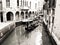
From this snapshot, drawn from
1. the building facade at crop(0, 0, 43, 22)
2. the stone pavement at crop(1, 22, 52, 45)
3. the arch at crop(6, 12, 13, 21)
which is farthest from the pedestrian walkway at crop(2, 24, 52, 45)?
the arch at crop(6, 12, 13, 21)

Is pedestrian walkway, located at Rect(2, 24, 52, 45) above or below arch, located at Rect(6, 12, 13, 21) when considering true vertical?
below

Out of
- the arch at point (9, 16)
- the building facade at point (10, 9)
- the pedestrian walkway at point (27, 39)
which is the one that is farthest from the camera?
the arch at point (9, 16)

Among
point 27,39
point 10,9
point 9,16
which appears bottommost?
point 27,39

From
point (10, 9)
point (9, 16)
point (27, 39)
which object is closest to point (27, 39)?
point (27, 39)

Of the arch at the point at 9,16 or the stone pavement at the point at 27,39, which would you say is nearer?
the stone pavement at the point at 27,39

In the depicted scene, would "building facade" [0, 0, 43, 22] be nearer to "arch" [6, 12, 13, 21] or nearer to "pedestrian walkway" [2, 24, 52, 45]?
"arch" [6, 12, 13, 21]

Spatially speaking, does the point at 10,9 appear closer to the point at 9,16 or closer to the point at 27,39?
the point at 9,16

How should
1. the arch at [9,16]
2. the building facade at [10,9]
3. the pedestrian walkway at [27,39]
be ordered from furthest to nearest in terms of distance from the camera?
1. the arch at [9,16]
2. the building facade at [10,9]
3. the pedestrian walkway at [27,39]

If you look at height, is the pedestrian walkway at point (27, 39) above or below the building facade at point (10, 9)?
below

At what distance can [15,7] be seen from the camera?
2256cm

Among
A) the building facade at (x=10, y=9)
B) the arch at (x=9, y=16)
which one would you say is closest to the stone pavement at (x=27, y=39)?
the building facade at (x=10, y=9)

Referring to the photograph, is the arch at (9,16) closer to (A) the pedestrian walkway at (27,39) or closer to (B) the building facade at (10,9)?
(B) the building facade at (10,9)

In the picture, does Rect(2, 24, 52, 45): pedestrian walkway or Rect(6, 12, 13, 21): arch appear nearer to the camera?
Rect(2, 24, 52, 45): pedestrian walkway

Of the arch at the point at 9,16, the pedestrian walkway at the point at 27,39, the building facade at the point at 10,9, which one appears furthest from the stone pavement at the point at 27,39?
the arch at the point at 9,16
